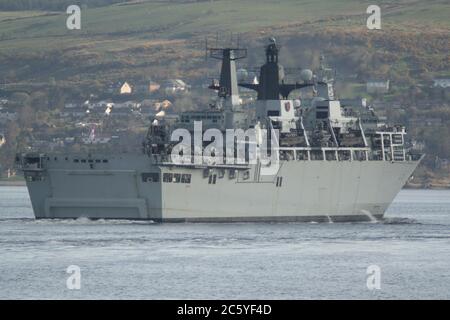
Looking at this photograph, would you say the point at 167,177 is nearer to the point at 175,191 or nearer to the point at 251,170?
the point at 175,191

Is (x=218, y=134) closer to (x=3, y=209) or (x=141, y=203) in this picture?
(x=141, y=203)

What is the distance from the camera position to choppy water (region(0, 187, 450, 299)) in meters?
49.8

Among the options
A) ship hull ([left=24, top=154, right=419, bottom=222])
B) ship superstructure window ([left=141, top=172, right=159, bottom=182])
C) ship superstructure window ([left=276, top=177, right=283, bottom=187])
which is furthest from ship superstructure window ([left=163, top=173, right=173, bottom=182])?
ship superstructure window ([left=276, top=177, right=283, bottom=187])

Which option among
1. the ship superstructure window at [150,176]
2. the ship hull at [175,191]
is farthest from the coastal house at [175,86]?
the ship superstructure window at [150,176]

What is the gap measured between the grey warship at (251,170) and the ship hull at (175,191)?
0.05 m

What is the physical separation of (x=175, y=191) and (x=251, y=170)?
5002mm

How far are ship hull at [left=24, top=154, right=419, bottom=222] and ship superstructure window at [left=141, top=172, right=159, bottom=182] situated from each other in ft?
0.15

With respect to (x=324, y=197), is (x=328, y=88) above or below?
above

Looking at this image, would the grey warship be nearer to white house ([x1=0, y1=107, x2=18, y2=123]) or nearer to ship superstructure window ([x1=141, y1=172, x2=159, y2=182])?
ship superstructure window ([x1=141, y1=172, x2=159, y2=182])

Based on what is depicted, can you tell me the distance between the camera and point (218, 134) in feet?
249

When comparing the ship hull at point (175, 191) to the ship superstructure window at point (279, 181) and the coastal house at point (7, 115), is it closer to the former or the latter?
the ship superstructure window at point (279, 181)
